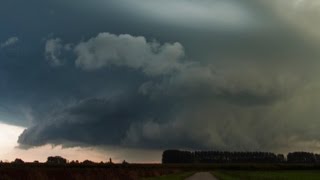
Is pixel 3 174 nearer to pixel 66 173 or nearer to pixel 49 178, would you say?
pixel 49 178

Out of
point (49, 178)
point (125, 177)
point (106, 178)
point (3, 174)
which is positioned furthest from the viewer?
point (125, 177)

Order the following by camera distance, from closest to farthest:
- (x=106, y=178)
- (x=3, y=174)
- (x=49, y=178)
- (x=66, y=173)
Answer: (x=3, y=174) → (x=49, y=178) → (x=66, y=173) → (x=106, y=178)

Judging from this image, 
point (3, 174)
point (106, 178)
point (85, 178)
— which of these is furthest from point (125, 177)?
point (3, 174)

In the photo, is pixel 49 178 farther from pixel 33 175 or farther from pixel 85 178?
pixel 85 178

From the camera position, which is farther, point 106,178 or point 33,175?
point 106,178

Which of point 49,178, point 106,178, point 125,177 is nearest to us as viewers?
point 49,178

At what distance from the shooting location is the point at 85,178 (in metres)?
42.5

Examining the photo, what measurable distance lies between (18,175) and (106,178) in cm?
1266

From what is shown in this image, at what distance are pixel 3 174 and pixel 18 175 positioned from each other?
95 cm

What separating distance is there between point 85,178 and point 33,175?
779cm

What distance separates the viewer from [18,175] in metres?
34.8

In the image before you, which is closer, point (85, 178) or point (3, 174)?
point (3, 174)

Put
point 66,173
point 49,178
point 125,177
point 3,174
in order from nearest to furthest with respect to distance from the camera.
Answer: point 3,174
point 49,178
point 66,173
point 125,177

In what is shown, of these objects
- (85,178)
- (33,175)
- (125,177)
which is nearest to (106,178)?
(85,178)
